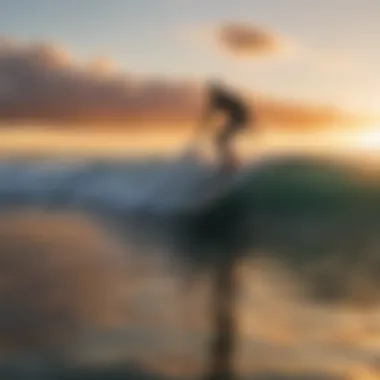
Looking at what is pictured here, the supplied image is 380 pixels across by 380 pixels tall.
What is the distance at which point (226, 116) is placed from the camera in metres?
1.20

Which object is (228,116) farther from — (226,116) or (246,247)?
(246,247)

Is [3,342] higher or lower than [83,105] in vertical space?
lower

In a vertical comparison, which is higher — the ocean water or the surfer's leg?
the surfer's leg

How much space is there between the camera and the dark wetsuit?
1.20 metres

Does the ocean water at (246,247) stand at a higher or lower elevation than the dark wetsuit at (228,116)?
lower

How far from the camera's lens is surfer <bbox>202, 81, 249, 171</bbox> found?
1199 millimetres

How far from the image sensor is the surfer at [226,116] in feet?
3.93

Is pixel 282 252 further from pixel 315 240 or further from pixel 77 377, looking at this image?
pixel 77 377

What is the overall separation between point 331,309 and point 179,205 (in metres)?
0.26

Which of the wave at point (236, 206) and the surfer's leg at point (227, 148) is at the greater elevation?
the surfer's leg at point (227, 148)

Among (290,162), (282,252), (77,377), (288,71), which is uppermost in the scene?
(288,71)

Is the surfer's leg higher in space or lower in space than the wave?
higher

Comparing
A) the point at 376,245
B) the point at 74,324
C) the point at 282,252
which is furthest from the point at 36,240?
the point at 376,245

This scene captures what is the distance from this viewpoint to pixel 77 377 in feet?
3.78
